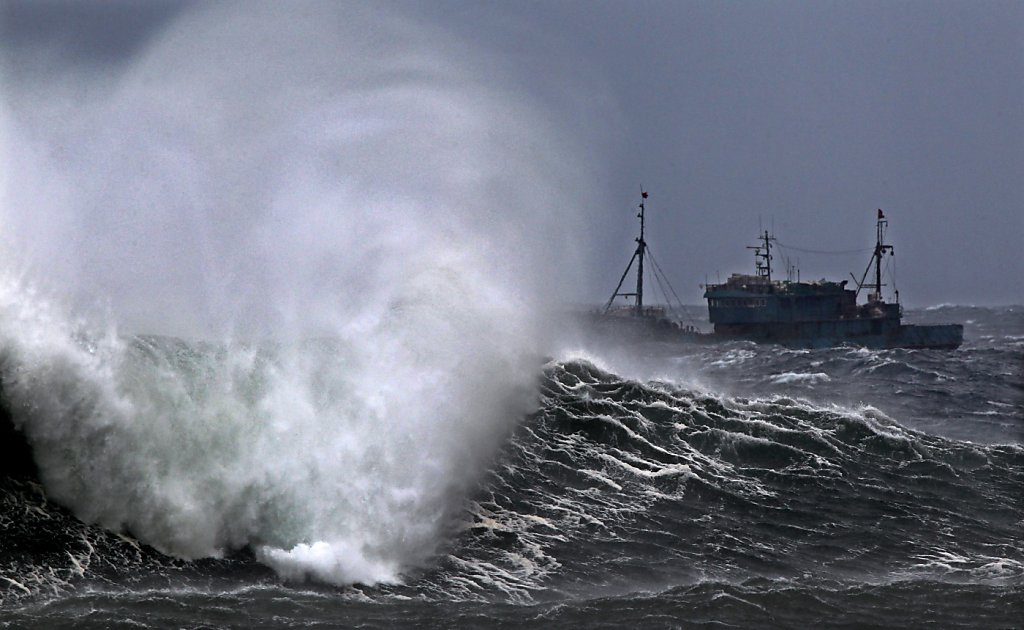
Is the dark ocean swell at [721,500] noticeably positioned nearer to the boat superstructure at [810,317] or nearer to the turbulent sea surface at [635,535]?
the turbulent sea surface at [635,535]

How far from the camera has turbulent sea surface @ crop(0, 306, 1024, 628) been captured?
13.9 metres

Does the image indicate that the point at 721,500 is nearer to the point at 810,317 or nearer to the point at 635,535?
the point at 635,535

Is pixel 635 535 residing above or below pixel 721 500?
below

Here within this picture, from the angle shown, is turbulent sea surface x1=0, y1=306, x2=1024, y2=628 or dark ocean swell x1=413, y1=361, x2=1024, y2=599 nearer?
turbulent sea surface x1=0, y1=306, x2=1024, y2=628

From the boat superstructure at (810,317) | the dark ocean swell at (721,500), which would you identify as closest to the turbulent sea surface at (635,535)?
the dark ocean swell at (721,500)

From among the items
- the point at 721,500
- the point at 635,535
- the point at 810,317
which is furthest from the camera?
the point at 810,317

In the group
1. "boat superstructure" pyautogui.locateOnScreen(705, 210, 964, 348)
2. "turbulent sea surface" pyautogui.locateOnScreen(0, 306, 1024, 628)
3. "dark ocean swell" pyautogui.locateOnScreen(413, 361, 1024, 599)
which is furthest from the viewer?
"boat superstructure" pyautogui.locateOnScreen(705, 210, 964, 348)

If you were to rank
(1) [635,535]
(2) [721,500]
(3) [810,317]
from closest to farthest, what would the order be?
(1) [635,535] → (2) [721,500] → (3) [810,317]

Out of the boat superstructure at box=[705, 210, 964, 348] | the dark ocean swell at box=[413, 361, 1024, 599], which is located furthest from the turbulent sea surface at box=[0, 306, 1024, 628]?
the boat superstructure at box=[705, 210, 964, 348]

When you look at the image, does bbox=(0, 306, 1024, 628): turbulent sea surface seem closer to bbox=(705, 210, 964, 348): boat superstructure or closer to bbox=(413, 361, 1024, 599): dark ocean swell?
bbox=(413, 361, 1024, 599): dark ocean swell

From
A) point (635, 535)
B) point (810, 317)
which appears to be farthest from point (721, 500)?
point (810, 317)

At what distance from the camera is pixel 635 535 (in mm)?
17969

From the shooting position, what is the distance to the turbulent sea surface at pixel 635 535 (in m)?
13.9

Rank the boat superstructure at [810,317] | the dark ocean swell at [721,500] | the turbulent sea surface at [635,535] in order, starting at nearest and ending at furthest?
1. the turbulent sea surface at [635,535]
2. the dark ocean swell at [721,500]
3. the boat superstructure at [810,317]
